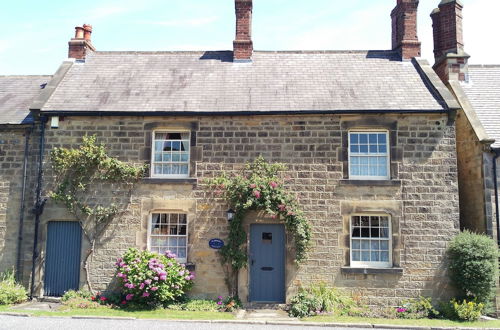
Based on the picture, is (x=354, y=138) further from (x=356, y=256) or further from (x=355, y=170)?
(x=356, y=256)

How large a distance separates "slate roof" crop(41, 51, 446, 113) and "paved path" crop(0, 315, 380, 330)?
5843mm


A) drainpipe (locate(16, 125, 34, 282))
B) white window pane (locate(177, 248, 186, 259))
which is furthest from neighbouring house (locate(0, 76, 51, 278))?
white window pane (locate(177, 248, 186, 259))

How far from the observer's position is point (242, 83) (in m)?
13.4

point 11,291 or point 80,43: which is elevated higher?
point 80,43

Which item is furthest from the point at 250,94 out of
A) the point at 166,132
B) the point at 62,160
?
the point at 62,160

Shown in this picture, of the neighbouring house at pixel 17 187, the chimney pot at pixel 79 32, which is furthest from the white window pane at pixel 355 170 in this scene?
the chimney pot at pixel 79 32

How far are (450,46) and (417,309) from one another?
9.24 metres

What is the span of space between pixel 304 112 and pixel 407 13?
18.7 ft

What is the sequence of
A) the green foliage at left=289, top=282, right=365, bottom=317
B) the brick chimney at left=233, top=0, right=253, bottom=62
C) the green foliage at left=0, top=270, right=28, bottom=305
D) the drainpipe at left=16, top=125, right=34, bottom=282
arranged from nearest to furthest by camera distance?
the green foliage at left=289, top=282, right=365, bottom=317 → the green foliage at left=0, top=270, right=28, bottom=305 → the drainpipe at left=16, top=125, right=34, bottom=282 → the brick chimney at left=233, top=0, right=253, bottom=62

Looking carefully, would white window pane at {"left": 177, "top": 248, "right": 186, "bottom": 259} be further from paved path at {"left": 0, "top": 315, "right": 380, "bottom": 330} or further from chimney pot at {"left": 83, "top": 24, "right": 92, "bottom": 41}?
chimney pot at {"left": 83, "top": 24, "right": 92, "bottom": 41}

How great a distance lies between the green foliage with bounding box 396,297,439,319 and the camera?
10.7 meters

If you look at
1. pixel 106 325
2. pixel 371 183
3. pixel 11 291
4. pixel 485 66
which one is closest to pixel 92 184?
pixel 11 291

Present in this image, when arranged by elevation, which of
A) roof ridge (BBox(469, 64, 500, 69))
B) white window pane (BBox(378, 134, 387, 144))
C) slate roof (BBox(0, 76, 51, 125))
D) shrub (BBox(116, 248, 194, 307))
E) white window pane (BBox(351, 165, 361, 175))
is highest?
roof ridge (BBox(469, 64, 500, 69))

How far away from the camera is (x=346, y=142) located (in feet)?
39.0
